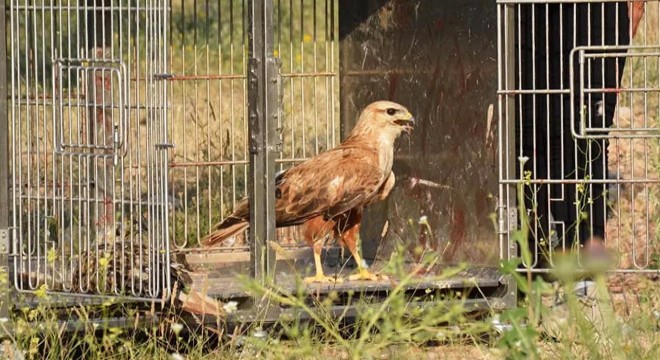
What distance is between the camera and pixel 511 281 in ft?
28.2

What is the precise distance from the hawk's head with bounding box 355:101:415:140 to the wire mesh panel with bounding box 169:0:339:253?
530 millimetres

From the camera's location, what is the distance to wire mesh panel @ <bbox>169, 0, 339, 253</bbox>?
9.90m

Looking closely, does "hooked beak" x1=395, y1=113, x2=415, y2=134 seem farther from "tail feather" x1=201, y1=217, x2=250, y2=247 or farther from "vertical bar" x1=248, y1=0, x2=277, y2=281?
"vertical bar" x1=248, y1=0, x2=277, y2=281

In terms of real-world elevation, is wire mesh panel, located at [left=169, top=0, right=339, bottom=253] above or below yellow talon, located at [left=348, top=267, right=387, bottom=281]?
above

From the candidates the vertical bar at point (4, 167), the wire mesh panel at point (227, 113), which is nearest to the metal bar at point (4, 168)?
the vertical bar at point (4, 167)

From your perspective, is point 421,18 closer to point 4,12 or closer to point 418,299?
point 418,299

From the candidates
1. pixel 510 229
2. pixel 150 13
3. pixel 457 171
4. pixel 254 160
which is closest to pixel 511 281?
pixel 510 229

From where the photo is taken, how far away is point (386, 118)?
9.21 m

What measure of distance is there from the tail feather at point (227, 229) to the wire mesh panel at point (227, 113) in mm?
451

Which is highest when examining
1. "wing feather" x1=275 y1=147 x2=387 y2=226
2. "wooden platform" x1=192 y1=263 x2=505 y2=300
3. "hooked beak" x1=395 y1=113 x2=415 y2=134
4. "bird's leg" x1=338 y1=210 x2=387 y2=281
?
"hooked beak" x1=395 y1=113 x2=415 y2=134

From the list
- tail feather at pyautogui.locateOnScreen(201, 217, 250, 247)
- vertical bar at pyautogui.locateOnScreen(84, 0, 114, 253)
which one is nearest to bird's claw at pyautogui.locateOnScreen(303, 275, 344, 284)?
tail feather at pyautogui.locateOnScreen(201, 217, 250, 247)

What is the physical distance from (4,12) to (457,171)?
283 centimetres

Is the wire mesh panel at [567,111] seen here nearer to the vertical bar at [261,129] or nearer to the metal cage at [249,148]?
the metal cage at [249,148]

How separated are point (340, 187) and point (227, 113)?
4.24m
